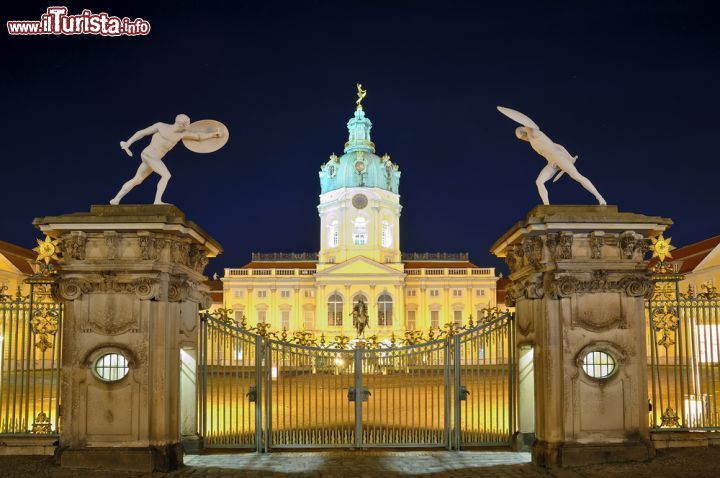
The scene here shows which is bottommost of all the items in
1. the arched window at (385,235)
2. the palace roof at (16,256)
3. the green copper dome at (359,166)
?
the palace roof at (16,256)

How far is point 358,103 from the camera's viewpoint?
74625 millimetres

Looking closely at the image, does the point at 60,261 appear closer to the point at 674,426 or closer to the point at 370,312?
the point at 674,426

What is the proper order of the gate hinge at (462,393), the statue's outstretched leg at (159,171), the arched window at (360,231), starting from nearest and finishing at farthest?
the statue's outstretched leg at (159,171) → the gate hinge at (462,393) → the arched window at (360,231)

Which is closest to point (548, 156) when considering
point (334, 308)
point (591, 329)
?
point (591, 329)

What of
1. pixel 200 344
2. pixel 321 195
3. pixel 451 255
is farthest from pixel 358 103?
pixel 200 344

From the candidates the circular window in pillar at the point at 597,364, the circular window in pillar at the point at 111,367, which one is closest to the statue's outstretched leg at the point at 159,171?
the circular window in pillar at the point at 111,367

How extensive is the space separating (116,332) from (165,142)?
9.44 feet

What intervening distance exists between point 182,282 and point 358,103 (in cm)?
6526

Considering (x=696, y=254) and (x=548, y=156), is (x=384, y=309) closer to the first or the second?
(x=696, y=254)

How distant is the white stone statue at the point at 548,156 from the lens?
11164 mm

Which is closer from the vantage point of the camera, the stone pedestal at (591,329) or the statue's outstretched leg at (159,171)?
the stone pedestal at (591,329)

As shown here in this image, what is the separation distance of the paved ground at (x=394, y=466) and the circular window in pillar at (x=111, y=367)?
133 centimetres

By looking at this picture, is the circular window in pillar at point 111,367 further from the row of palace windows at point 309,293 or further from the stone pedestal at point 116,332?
the row of palace windows at point 309,293

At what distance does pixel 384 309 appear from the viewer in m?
70.8
